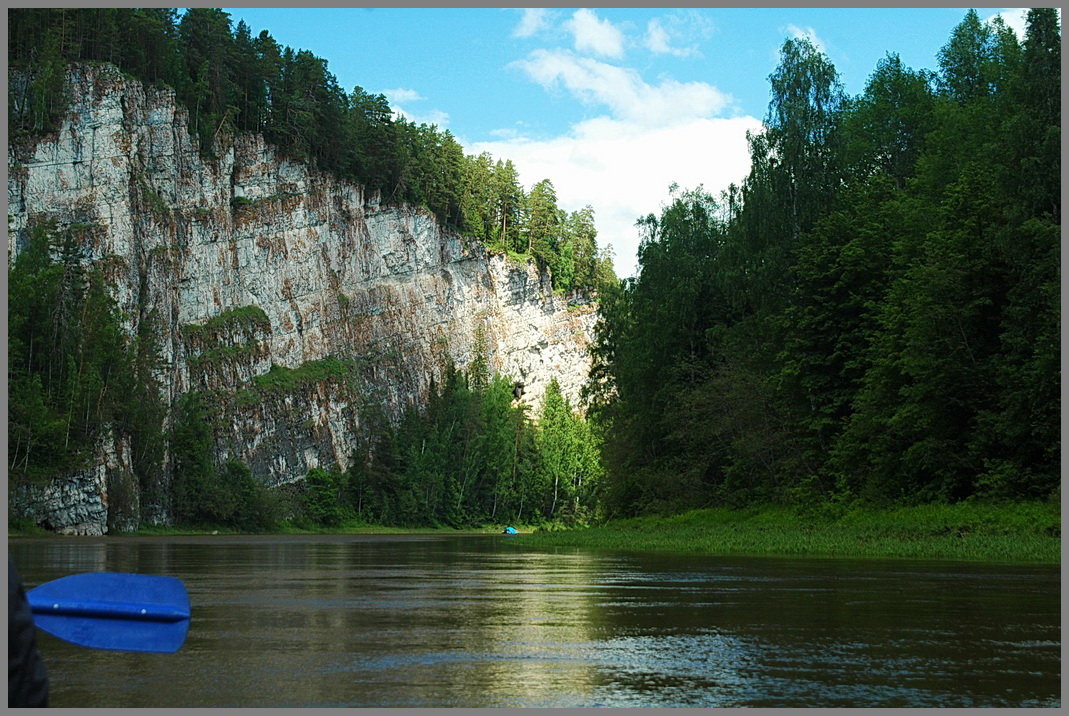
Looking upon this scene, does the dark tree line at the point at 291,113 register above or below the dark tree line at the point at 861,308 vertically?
above

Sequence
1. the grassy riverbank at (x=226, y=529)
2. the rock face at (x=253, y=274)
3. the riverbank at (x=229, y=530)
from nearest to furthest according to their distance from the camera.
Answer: the riverbank at (x=229, y=530), the grassy riverbank at (x=226, y=529), the rock face at (x=253, y=274)

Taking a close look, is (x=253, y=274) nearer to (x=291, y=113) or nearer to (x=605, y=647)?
(x=291, y=113)

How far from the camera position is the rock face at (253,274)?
3182 inches

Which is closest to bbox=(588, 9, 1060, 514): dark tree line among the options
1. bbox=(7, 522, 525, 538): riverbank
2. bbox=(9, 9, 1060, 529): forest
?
bbox=(9, 9, 1060, 529): forest

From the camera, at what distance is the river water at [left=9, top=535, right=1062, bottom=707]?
6.07 m

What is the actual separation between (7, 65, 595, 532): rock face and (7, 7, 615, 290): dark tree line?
7.24ft

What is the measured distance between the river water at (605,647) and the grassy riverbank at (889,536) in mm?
6993

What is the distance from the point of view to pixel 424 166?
11750cm

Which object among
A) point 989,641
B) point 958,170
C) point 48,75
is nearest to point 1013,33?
point 958,170

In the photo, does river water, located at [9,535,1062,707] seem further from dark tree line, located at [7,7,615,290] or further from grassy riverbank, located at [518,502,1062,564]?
dark tree line, located at [7,7,615,290]

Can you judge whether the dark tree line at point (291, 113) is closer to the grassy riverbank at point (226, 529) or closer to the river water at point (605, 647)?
the grassy riverbank at point (226, 529)

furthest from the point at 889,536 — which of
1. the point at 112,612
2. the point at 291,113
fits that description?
the point at 291,113

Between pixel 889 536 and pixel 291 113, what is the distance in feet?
283

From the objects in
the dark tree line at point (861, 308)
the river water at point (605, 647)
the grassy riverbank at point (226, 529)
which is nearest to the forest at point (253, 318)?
the grassy riverbank at point (226, 529)
